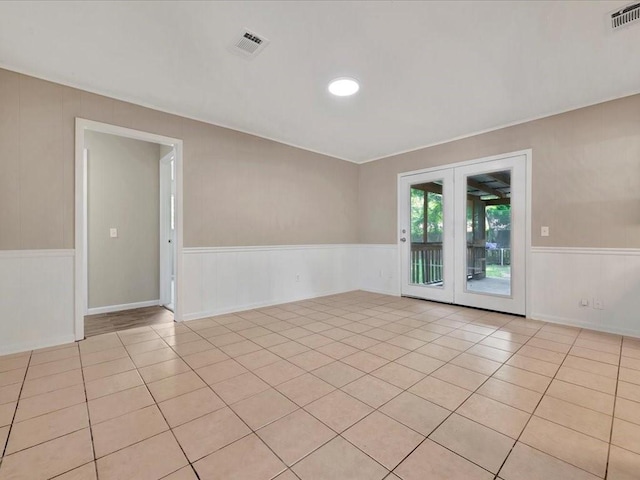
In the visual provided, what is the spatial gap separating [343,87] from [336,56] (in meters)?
0.49

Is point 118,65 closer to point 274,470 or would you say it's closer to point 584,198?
point 274,470

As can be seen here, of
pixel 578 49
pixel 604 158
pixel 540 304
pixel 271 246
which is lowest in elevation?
pixel 540 304

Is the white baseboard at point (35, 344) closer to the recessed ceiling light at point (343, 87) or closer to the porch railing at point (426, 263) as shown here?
the recessed ceiling light at point (343, 87)

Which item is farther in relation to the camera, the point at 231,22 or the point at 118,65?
the point at 118,65

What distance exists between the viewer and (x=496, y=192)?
13.3 feet

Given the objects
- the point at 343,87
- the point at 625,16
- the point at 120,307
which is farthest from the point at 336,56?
the point at 120,307

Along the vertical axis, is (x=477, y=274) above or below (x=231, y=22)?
below

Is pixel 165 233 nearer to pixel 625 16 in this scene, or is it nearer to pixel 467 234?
pixel 467 234

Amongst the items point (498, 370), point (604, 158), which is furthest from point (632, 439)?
point (604, 158)

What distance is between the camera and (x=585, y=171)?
3.30 meters

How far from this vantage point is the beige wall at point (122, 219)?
4125 millimetres

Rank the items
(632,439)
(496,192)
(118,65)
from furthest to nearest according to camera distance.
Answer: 1. (496,192)
2. (118,65)
3. (632,439)

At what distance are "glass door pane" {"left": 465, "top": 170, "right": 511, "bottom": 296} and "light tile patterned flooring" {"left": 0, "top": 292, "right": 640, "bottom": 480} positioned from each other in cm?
109

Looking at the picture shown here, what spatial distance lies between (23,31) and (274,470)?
11.0 ft
